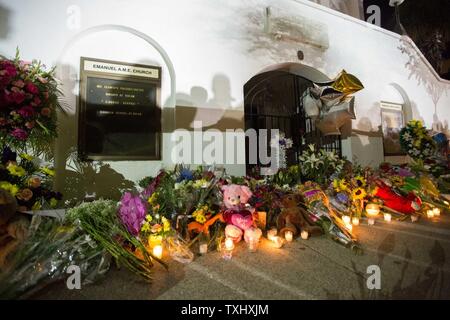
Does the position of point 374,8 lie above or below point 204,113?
above

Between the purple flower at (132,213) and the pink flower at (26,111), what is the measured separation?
1749 millimetres

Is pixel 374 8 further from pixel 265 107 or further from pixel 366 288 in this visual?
pixel 366 288

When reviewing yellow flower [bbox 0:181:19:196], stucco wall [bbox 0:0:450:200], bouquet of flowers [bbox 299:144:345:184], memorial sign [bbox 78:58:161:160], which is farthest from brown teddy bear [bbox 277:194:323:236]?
yellow flower [bbox 0:181:19:196]

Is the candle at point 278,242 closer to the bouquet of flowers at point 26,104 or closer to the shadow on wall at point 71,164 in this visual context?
the shadow on wall at point 71,164

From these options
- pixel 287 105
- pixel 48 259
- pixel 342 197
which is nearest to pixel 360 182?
pixel 342 197

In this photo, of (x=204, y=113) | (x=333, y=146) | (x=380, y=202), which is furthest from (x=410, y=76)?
(x=204, y=113)

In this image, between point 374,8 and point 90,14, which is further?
point 374,8

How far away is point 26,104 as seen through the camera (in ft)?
9.18

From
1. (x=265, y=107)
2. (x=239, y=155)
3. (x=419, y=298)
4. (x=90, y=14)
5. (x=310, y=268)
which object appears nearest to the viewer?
(x=419, y=298)

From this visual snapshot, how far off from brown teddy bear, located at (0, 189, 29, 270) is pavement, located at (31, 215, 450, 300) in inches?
17.2

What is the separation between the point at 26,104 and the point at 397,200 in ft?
17.3

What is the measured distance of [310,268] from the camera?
197 cm

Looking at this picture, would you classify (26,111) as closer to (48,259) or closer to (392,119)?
(48,259)

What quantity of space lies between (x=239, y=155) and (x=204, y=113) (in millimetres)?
1030
